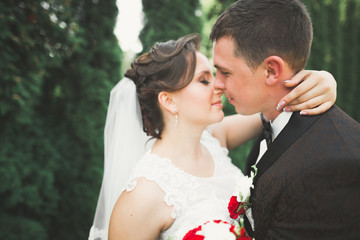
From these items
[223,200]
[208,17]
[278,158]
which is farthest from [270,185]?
[208,17]

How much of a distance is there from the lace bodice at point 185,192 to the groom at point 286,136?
37cm

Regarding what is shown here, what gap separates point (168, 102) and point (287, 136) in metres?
1.21

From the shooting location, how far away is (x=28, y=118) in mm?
3066

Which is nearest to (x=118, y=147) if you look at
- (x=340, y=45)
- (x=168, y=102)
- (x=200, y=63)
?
(x=168, y=102)

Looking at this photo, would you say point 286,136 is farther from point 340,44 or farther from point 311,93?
point 340,44

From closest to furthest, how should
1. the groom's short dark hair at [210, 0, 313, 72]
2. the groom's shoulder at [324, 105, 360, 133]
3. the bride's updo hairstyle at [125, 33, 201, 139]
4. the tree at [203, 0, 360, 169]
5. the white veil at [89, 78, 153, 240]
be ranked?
the groom's shoulder at [324, 105, 360, 133]
the groom's short dark hair at [210, 0, 313, 72]
the bride's updo hairstyle at [125, 33, 201, 139]
the white veil at [89, 78, 153, 240]
the tree at [203, 0, 360, 169]

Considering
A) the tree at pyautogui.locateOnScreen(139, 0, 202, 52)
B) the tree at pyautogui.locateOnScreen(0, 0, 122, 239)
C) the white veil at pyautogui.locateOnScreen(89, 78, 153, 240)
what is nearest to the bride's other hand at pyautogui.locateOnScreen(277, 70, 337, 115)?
the white veil at pyautogui.locateOnScreen(89, 78, 153, 240)

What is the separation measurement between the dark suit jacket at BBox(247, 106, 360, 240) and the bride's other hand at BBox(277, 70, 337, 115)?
55 mm

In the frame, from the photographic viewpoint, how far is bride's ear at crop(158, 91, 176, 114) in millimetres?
2561

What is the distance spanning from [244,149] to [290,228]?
3.24 m

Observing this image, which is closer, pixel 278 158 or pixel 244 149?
pixel 278 158

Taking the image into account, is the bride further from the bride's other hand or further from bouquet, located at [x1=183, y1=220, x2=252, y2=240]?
the bride's other hand

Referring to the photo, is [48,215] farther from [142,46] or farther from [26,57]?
[142,46]

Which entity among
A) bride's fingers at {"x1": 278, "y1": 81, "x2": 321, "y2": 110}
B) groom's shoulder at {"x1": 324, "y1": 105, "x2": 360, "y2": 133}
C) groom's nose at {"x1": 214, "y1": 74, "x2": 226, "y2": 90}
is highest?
groom's nose at {"x1": 214, "y1": 74, "x2": 226, "y2": 90}
